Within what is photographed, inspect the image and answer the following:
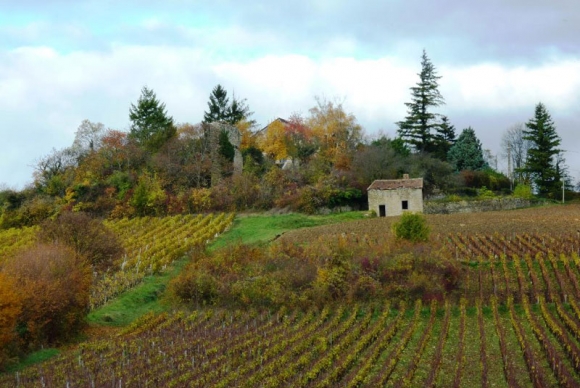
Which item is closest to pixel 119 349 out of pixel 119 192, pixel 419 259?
pixel 419 259

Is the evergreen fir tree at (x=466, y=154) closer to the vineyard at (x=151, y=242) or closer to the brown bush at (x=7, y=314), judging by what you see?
the vineyard at (x=151, y=242)

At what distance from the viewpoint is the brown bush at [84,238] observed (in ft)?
90.2

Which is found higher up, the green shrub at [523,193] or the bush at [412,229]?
the green shrub at [523,193]

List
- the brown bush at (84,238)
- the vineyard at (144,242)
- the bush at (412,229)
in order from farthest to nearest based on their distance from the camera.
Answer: the bush at (412,229) → the brown bush at (84,238) → the vineyard at (144,242)

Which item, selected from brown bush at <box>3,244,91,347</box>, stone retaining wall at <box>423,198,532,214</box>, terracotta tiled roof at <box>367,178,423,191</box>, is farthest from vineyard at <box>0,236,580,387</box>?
stone retaining wall at <box>423,198,532,214</box>

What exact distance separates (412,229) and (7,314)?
17997 millimetres

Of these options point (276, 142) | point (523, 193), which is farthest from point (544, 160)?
point (276, 142)

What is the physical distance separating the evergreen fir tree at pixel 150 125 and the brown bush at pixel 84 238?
26.5 m

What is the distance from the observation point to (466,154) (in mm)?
58625

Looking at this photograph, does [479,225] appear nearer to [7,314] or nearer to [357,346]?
[357,346]

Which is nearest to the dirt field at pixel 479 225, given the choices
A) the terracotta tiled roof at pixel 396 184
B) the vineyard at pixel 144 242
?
the terracotta tiled roof at pixel 396 184

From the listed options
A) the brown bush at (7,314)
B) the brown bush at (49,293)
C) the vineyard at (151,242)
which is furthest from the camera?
the vineyard at (151,242)

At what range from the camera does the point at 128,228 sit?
42.7 meters

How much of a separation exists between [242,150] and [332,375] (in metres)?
43.0
